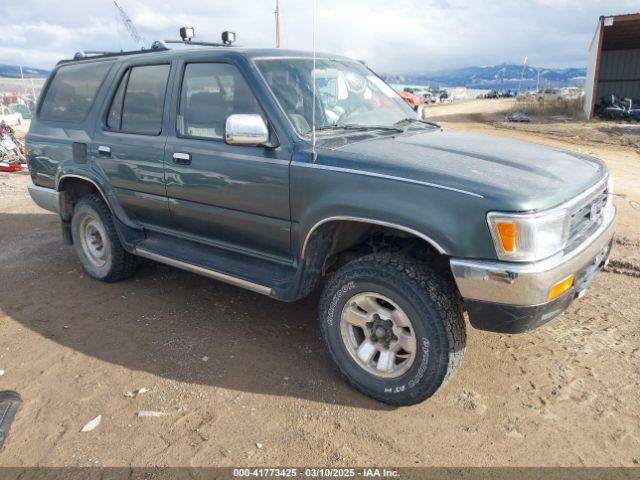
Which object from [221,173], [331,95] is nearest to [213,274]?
[221,173]

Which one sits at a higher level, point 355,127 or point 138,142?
point 355,127

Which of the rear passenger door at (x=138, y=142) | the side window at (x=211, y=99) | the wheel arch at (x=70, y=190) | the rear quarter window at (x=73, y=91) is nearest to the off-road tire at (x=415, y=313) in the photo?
the side window at (x=211, y=99)

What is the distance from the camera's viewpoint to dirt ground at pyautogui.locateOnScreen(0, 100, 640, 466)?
8.86 ft

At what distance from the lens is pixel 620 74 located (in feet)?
91.7

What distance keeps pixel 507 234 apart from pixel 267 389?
5.66 feet

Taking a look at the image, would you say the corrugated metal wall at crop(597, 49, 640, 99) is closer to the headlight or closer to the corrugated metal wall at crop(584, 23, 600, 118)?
the corrugated metal wall at crop(584, 23, 600, 118)

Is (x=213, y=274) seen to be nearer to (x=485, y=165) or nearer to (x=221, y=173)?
(x=221, y=173)

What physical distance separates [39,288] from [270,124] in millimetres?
3112

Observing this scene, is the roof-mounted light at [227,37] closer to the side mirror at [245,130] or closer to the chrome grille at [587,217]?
the side mirror at [245,130]

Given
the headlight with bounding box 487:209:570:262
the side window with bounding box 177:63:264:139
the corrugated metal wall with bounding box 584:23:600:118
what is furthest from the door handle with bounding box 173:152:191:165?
the corrugated metal wall with bounding box 584:23:600:118

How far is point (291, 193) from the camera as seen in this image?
Answer: 3211 millimetres

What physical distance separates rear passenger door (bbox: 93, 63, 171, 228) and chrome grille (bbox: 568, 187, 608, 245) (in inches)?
113

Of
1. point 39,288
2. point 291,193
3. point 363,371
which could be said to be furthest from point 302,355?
point 39,288

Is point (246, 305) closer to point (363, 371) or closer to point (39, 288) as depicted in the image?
point (363, 371)
